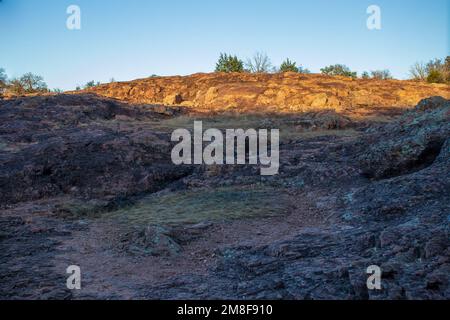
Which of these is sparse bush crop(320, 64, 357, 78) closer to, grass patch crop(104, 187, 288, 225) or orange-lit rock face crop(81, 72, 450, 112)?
orange-lit rock face crop(81, 72, 450, 112)

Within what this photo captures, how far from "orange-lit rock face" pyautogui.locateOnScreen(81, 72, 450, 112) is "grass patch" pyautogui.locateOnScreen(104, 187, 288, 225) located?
1055 cm

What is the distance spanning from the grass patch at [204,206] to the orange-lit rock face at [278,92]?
1055cm

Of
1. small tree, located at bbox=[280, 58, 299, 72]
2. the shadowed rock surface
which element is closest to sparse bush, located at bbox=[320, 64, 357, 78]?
small tree, located at bbox=[280, 58, 299, 72]

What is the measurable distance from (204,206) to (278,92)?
573 inches

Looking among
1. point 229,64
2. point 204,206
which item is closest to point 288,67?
point 229,64

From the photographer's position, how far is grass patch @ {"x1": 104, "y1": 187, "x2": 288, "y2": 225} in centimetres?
779

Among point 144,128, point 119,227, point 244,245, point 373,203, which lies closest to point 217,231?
point 244,245

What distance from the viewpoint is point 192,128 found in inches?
600

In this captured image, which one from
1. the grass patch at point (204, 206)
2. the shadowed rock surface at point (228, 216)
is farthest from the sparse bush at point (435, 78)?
the grass patch at point (204, 206)

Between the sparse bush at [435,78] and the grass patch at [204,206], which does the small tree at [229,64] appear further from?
the grass patch at [204,206]

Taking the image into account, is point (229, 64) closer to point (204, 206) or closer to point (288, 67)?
point (288, 67)

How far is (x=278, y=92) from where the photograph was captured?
866 inches
